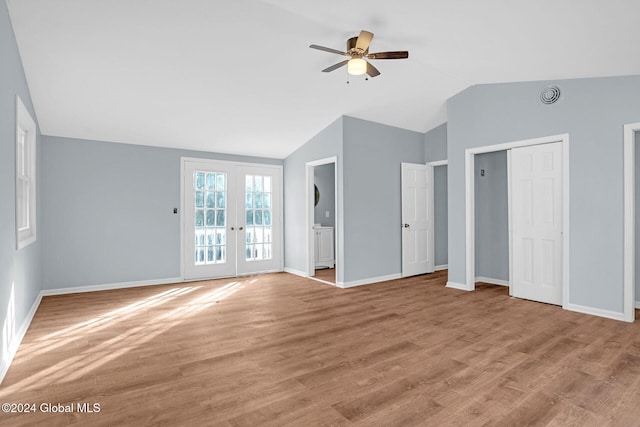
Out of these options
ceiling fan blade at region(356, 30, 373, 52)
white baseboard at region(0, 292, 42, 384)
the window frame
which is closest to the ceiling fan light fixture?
ceiling fan blade at region(356, 30, 373, 52)

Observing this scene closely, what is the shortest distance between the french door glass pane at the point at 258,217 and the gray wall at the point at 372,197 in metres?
2.01

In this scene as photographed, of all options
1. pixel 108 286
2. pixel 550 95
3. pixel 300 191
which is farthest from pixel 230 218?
pixel 550 95

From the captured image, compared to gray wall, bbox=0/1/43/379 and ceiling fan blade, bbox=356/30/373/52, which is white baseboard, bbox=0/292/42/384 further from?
ceiling fan blade, bbox=356/30/373/52

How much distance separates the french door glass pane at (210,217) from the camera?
20.1 feet

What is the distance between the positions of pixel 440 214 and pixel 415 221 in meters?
0.95

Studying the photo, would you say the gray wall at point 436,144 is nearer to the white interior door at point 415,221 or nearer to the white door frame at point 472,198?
the white interior door at point 415,221

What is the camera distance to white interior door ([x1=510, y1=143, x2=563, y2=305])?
4.39 m

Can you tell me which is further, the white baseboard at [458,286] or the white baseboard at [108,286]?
the white baseboard at [458,286]

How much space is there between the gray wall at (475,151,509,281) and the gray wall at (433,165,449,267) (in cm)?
116

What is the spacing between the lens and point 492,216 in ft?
18.7

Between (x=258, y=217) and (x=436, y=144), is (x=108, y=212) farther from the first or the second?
(x=436, y=144)

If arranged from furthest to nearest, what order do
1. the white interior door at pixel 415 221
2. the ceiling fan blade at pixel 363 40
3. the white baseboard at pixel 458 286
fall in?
1. the white interior door at pixel 415 221
2. the white baseboard at pixel 458 286
3. the ceiling fan blade at pixel 363 40

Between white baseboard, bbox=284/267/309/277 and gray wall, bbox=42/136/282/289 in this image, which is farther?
white baseboard, bbox=284/267/309/277

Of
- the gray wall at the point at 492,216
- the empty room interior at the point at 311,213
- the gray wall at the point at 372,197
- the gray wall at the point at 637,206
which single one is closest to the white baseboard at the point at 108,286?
the empty room interior at the point at 311,213
